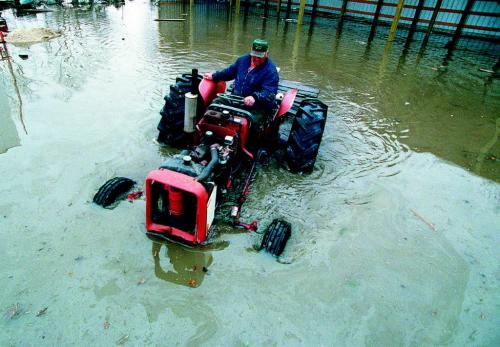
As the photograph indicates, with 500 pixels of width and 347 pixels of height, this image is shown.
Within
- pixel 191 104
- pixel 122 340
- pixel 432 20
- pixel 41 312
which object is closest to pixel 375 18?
pixel 432 20

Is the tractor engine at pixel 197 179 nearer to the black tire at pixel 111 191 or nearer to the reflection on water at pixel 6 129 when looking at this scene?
the black tire at pixel 111 191

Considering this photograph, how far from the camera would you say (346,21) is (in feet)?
59.1

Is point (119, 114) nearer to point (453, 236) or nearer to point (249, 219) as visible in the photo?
point (249, 219)

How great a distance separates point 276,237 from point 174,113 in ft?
8.21

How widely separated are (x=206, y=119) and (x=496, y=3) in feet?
57.4

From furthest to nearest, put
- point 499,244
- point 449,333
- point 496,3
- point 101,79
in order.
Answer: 1. point 496,3
2. point 101,79
3. point 499,244
4. point 449,333

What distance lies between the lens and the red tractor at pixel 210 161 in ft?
10.2

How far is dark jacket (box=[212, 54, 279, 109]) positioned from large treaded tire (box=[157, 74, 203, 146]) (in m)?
0.75

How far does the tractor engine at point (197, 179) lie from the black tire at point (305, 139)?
38.2 inches

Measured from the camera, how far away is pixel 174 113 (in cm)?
474

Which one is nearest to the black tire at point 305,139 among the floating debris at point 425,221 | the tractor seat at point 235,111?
the tractor seat at point 235,111

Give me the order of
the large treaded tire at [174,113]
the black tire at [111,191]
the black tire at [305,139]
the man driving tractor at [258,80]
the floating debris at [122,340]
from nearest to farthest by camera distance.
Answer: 1. the floating debris at [122,340]
2. the black tire at [111,191]
3. the man driving tractor at [258,80]
4. the black tire at [305,139]
5. the large treaded tire at [174,113]

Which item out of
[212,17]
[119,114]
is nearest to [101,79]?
[119,114]

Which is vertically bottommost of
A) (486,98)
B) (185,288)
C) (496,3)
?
(185,288)
